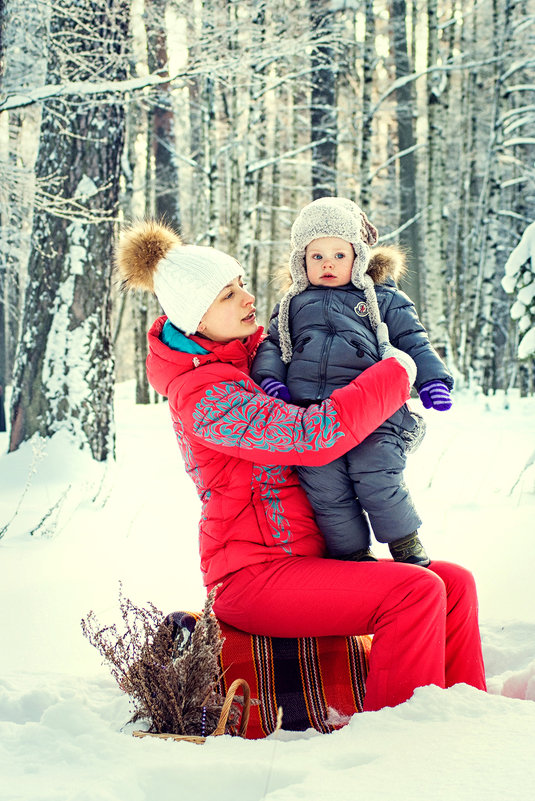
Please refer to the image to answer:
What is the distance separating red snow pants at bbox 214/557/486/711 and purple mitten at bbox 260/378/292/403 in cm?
58

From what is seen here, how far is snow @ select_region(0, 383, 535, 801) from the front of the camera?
167 centimetres

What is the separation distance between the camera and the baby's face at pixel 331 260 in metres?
2.73

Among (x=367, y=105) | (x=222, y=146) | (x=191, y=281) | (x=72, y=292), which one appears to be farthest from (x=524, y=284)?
(x=222, y=146)

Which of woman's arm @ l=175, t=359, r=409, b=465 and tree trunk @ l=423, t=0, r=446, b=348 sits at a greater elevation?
tree trunk @ l=423, t=0, r=446, b=348

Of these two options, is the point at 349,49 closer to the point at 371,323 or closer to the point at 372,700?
the point at 371,323

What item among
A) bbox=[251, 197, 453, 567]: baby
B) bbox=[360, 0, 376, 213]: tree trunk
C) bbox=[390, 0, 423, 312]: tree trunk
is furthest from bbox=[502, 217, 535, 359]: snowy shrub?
bbox=[390, 0, 423, 312]: tree trunk

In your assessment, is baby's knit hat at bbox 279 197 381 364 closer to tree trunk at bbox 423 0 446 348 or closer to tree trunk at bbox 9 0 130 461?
tree trunk at bbox 9 0 130 461

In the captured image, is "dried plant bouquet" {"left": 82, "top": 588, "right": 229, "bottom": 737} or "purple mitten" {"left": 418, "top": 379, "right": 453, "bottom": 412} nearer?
"dried plant bouquet" {"left": 82, "top": 588, "right": 229, "bottom": 737}

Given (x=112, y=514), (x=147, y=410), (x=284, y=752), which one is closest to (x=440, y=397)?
(x=284, y=752)

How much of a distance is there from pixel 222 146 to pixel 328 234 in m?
11.1

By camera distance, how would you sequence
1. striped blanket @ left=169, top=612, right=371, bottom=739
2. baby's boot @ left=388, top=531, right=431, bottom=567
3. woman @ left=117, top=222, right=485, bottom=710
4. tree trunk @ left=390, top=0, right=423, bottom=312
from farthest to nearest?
tree trunk @ left=390, top=0, right=423, bottom=312
baby's boot @ left=388, top=531, right=431, bottom=567
striped blanket @ left=169, top=612, right=371, bottom=739
woman @ left=117, top=222, right=485, bottom=710

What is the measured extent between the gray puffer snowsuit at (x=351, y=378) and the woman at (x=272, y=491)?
0.11 m

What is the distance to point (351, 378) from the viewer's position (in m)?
2.62

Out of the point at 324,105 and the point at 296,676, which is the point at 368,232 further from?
the point at 324,105
